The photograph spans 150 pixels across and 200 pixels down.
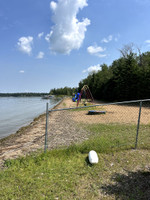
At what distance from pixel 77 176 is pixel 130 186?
1108 millimetres

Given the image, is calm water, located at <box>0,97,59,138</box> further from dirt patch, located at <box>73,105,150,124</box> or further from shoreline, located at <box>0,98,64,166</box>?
dirt patch, located at <box>73,105,150,124</box>

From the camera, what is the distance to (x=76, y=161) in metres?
3.48

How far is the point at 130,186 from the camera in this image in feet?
8.66

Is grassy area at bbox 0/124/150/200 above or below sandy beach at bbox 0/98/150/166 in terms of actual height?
above

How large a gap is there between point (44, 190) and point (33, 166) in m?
0.91

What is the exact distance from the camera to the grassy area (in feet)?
7.95

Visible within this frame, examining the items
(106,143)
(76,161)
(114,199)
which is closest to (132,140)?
(106,143)

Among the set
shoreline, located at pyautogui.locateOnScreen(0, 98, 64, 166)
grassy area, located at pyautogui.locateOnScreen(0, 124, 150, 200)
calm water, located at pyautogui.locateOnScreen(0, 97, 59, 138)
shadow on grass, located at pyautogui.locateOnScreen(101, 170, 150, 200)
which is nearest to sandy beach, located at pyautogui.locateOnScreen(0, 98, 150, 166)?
shoreline, located at pyautogui.locateOnScreen(0, 98, 64, 166)

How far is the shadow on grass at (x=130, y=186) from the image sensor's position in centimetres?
239

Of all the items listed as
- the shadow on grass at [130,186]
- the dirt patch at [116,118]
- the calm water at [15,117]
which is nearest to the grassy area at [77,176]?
the shadow on grass at [130,186]

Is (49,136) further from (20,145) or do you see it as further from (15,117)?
(15,117)

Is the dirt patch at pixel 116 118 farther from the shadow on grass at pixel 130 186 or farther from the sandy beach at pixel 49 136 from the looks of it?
the shadow on grass at pixel 130 186

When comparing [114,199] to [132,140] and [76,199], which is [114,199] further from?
[132,140]

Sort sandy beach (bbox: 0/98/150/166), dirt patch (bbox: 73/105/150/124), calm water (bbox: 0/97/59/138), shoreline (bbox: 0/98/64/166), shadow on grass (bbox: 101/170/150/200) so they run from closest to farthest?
shadow on grass (bbox: 101/170/150/200)
shoreline (bbox: 0/98/64/166)
sandy beach (bbox: 0/98/150/166)
dirt patch (bbox: 73/105/150/124)
calm water (bbox: 0/97/59/138)
